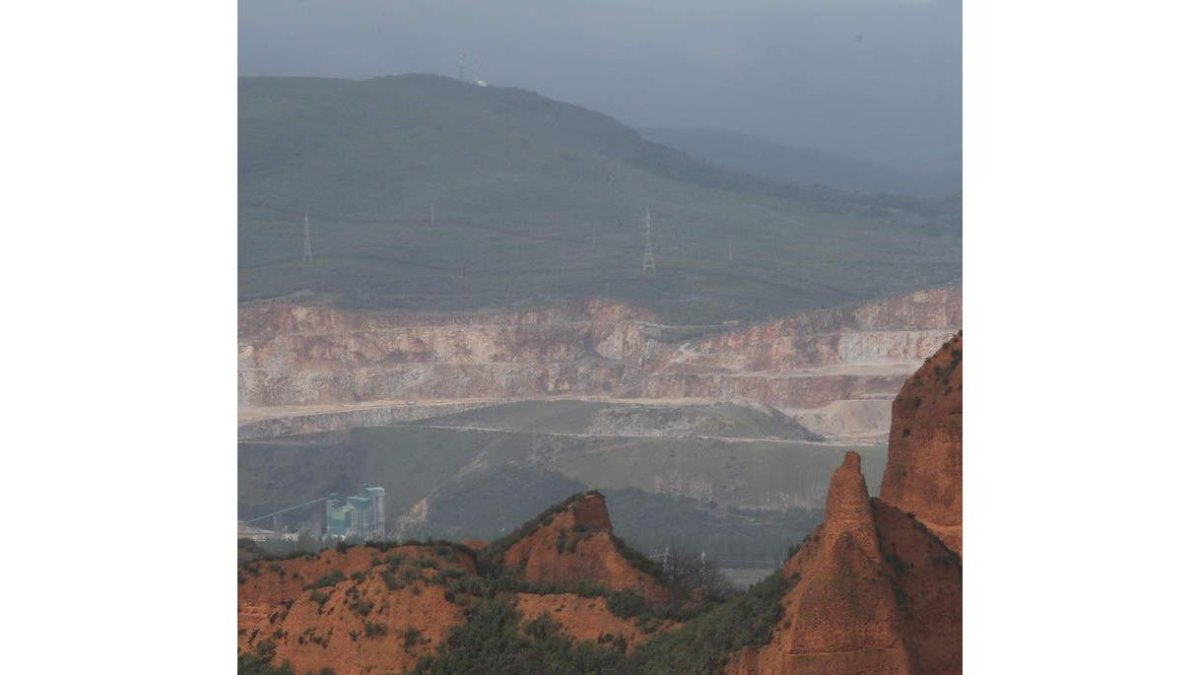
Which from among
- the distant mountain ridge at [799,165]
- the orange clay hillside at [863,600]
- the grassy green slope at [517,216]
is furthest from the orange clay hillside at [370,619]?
the distant mountain ridge at [799,165]

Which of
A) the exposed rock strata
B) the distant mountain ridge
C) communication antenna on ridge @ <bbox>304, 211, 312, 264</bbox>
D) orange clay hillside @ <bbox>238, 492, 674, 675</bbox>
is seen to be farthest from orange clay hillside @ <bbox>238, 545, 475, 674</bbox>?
the distant mountain ridge

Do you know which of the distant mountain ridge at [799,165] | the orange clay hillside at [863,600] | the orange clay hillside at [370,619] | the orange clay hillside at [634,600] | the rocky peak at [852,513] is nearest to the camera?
the orange clay hillside at [863,600]

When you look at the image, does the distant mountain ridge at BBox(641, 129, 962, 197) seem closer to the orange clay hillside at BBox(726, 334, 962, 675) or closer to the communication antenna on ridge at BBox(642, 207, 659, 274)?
the communication antenna on ridge at BBox(642, 207, 659, 274)

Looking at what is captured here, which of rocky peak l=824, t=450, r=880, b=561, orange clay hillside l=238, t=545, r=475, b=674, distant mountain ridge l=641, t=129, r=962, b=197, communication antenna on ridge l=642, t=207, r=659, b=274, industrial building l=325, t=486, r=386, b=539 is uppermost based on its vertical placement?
distant mountain ridge l=641, t=129, r=962, b=197

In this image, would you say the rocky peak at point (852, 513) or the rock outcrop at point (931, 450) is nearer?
the rocky peak at point (852, 513)

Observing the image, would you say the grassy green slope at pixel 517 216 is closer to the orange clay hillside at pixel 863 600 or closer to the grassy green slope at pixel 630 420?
the grassy green slope at pixel 630 420

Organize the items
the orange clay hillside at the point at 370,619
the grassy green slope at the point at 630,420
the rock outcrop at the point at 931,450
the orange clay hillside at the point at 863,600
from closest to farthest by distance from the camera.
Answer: the orange clay hillside at the point at 863,600 → the orange clay hillside at the point at 370,619 → the rock outcrop at the point at 931,450 → the grassy green slope at the point at 630,420

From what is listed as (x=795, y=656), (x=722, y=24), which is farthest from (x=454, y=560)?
(x=722, y=24)

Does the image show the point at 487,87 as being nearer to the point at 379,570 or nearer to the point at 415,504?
the point at 415,504
